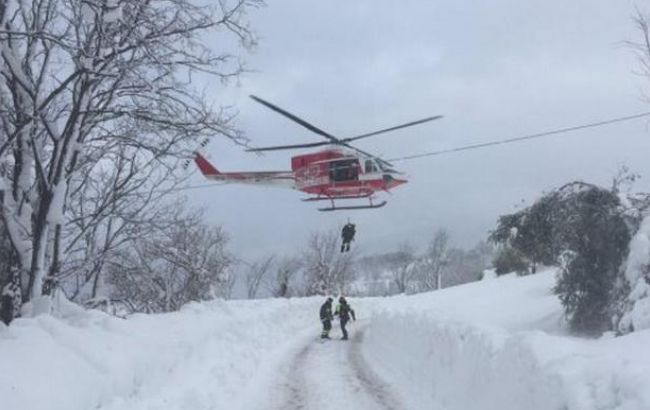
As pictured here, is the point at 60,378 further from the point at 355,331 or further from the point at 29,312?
the point at 355,331

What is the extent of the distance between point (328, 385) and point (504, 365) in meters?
5.50

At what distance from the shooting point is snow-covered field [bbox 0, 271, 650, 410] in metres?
7.28

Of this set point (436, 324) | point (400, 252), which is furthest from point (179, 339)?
point (400, 252)

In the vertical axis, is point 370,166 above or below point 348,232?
above

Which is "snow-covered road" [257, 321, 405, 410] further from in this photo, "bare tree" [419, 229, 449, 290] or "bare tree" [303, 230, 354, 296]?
"bare tree" [419, 229, 449, 290]

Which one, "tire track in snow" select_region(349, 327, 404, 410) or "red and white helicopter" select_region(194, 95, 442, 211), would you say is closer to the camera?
"tire track in snow" select_region(349, 327, 404, 410)

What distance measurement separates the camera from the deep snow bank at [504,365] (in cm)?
726

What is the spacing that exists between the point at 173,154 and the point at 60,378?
15.2 ft

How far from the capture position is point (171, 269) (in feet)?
102

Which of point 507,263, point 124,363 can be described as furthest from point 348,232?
point 507,263

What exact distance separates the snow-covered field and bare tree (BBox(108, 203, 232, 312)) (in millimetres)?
1316

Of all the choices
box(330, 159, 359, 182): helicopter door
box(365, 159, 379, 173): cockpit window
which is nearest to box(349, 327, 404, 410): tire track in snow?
box(330, 159, 359, 182): helicopter door

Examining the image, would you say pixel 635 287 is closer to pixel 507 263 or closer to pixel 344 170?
pixel 344 170

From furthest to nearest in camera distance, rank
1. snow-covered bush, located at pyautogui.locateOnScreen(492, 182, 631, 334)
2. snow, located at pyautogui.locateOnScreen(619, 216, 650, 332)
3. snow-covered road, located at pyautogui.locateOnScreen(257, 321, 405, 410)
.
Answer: snow-covered bush, located at pyautogui.locateOnScreen(492, 182, 631, 334), snow, located at pyautogui.locateOnScreen(619, 216, 650, 332), snow-covered road, located at pyautogui.locateOnScreen(257, 321, 405, 410)
